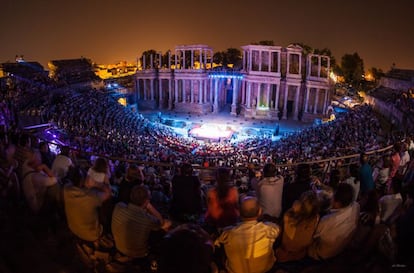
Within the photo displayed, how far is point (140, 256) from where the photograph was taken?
20.0 ft

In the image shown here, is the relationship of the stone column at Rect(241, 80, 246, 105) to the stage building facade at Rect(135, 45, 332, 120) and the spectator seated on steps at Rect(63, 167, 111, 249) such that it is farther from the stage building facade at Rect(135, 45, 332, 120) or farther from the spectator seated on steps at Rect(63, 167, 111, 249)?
the spectator seated on steps at Rect(63, 167, 111, 249)

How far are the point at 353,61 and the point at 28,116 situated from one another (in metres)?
67.5

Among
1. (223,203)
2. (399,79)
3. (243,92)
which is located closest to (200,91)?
(243,92)

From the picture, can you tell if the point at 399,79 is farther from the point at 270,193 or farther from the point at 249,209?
the point at 249,209

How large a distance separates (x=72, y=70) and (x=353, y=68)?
2249 inches

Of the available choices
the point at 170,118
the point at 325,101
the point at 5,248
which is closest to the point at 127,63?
the point at 170,118

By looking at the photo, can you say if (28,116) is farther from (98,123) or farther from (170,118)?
(170,118)

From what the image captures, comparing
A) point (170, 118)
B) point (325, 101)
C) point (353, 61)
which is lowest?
point (170, 118)

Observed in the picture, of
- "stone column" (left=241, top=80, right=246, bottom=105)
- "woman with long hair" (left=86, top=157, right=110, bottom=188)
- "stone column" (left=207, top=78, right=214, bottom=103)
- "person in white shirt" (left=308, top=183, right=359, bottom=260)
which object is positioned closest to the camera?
"person in white shirt" (left=308, top=183, right=359, bottom=260)

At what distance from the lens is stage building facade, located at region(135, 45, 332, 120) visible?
4859cm

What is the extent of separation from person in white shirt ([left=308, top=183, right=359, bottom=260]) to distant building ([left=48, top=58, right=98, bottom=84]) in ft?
145

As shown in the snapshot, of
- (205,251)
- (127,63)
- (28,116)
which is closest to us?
(205,251)

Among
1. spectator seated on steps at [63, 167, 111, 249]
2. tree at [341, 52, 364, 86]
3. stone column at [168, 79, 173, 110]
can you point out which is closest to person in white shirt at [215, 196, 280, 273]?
spectator seated on steps at [63, 167, 111, 249]

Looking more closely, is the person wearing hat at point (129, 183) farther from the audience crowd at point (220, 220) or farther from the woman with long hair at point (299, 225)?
the woman with long hair at point (299, 225)
